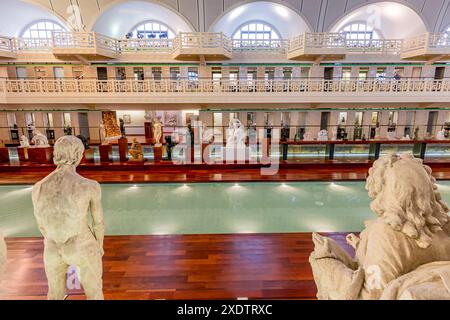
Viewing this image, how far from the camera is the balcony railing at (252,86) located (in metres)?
11.3

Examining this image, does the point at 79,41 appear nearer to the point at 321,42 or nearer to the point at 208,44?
the point at 208,44

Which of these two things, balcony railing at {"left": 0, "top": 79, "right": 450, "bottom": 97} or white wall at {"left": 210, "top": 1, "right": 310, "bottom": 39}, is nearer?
balcony railing at {"left": 0, "top": 79, "right": 450, "bottom": 97}

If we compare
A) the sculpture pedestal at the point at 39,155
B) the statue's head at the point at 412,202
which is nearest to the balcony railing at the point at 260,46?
the sculpture pedestal at the point at 39,155

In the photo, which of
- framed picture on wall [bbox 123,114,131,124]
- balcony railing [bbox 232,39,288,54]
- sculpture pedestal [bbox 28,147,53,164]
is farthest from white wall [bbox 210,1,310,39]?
sculpture pedestal [bbox 28,147,53,164]

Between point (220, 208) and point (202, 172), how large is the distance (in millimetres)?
2856

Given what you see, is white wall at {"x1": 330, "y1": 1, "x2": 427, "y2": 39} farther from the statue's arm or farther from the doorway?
the statue's arm

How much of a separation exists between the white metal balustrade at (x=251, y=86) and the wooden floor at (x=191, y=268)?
8.52m

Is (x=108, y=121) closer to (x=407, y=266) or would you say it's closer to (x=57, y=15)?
(x=57, y=15)

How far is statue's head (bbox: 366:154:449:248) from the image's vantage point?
53.7 inches

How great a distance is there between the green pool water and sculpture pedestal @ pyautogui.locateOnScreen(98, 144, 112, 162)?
240cm

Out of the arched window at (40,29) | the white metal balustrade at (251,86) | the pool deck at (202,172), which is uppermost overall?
the arched window at (40,29)

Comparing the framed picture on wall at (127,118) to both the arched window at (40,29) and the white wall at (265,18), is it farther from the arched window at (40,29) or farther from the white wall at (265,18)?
the white wall at (265,18)

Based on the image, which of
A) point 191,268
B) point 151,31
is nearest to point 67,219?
point 191,268

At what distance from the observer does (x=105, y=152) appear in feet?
29.9
